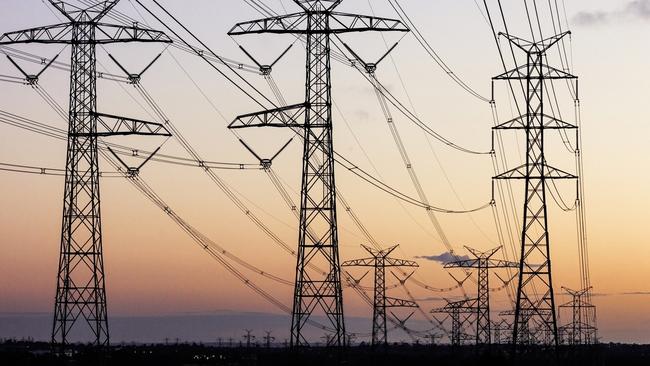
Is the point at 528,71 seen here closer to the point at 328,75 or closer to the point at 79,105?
the point at 328,75

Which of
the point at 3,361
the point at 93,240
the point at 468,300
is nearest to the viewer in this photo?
the point at 93,240

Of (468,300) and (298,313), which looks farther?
(468,300)

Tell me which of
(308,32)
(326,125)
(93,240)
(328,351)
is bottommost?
(328,351)

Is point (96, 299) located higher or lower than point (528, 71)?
lower

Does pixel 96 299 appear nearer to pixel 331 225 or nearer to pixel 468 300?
pixel 331 225

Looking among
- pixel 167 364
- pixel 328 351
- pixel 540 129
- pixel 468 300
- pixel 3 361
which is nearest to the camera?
pixel 540 129

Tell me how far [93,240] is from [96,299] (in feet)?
9.57

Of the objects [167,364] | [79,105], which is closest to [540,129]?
[79,105]

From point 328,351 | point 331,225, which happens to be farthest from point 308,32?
point 328,351

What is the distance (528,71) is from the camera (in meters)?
71.8

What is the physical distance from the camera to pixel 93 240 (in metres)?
65.1

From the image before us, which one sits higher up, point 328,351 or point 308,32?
point 308,32

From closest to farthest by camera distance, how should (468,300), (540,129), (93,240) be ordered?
(93,240) < (540,129) < (468,300)

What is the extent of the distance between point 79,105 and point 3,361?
57375 mm
